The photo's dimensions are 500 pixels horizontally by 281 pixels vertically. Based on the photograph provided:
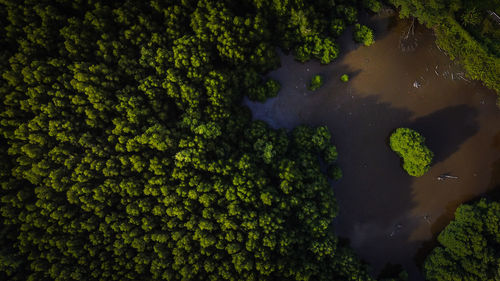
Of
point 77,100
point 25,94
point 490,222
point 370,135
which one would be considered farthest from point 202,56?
point 490,222

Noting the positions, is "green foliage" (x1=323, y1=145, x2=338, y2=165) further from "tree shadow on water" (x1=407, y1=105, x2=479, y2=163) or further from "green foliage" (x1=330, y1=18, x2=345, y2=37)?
"green foliage" (x1=330, y1=18, x2=345, y2=37)

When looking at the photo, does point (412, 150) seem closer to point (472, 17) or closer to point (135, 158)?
point (472, 17)

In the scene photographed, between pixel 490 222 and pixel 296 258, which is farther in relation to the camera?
pixel 490 222

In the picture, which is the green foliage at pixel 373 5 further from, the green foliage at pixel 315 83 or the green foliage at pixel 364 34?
the green foliage at pixel 315 83

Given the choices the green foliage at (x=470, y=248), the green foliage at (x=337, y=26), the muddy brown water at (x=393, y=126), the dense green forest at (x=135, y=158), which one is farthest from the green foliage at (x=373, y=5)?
the green foliage at (x=470, y=248)

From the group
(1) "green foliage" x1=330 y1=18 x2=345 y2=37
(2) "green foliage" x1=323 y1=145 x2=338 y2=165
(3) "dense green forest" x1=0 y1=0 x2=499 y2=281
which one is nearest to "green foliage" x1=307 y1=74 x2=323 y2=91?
(1) "green foliage" x1=330 y1=18 x2=345 y2=37

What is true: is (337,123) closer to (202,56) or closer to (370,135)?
(370,135)

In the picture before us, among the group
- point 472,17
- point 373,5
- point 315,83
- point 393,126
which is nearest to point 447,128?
point 393,126
